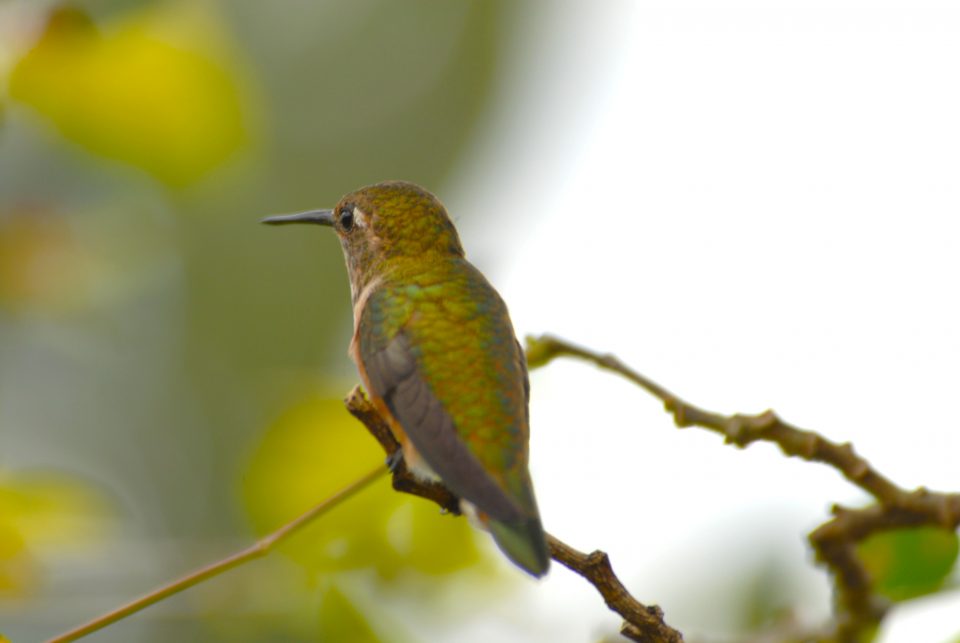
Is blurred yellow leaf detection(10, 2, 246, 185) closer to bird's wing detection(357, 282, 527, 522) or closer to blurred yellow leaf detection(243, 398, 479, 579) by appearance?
bird's wing detection(357, 282, 527, 522)

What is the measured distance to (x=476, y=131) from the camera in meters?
11.7

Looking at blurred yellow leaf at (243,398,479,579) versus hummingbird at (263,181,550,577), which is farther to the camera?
blurred yellow leaf at (243,398,479,579)

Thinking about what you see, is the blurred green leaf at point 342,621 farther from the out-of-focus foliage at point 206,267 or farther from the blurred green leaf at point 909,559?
the blurred green leaf at point 909,559

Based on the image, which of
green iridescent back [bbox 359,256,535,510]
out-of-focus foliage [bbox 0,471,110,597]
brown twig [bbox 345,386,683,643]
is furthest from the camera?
out-of-focus foliage [bbox 0,471,110,597]

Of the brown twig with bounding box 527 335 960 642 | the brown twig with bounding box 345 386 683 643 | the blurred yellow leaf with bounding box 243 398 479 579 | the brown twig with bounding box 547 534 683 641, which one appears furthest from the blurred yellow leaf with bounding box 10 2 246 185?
the brown twig with bounding box 547 534 683 641

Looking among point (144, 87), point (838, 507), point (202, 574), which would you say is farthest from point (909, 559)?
point (144, 87)

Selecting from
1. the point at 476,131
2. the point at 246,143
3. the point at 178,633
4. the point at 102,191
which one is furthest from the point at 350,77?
the point at 246,143

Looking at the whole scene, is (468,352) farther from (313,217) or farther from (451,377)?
(313,217)

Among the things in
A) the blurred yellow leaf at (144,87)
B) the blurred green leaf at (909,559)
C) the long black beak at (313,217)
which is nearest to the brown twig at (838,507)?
the blurred green leaf at (909,559)

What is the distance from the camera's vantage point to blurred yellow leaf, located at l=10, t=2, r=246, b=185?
2.96m

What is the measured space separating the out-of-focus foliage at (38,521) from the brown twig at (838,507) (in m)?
1.40

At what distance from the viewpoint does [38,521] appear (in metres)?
3.05

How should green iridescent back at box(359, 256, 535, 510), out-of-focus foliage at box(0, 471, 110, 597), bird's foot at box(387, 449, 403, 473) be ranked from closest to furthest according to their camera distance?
bird's foot at box(387, 449, 403, 473)
green iridescent back at box(359, 256, 535, 510)
out-of-focus foliage at box(0, 471, 110, 597)

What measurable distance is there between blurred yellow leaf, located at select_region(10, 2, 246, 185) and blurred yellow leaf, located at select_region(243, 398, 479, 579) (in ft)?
2.67
